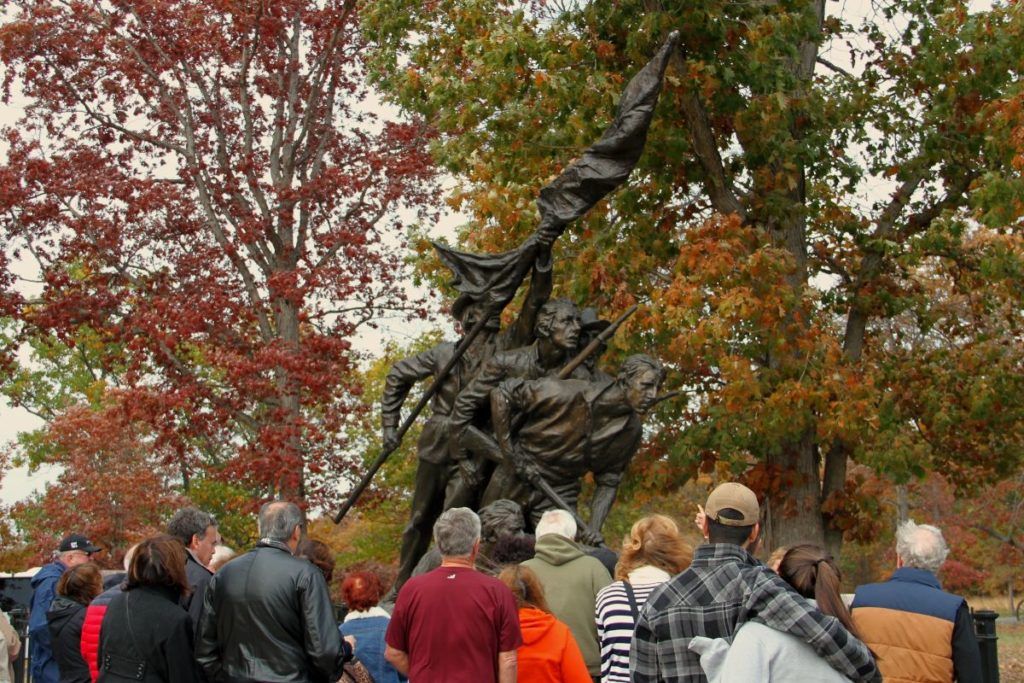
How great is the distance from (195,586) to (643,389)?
3.81 m

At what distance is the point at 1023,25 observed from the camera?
49.6 ft

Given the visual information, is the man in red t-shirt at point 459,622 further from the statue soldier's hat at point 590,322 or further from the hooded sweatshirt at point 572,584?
the statue soldier's hat at point 590,322

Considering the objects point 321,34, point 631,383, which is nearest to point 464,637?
point 631,383

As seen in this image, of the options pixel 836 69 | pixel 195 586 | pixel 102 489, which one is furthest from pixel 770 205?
pixel 102 489

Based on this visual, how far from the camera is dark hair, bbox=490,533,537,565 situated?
21.4ft

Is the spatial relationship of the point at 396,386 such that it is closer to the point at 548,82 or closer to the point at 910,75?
the point at 548,82

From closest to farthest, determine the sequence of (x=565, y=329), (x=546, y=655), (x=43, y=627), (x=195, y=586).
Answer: (x=546, y=655) → (x=195, y=586) → (x=43, y=627) → (x=565, y=329)

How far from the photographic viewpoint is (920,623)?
17.8 ft

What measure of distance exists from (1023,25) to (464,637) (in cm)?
1217

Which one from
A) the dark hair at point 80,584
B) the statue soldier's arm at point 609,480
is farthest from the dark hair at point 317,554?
the statue soldier's arm at point 609,480

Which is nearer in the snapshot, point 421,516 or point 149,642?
point 149,642

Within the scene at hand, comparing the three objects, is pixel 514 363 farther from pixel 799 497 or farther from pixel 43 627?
pixel 799 497

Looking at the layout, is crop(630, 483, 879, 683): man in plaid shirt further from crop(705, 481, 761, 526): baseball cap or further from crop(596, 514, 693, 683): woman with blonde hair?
crop(596, 514, 693, 683): woman with blonde hair

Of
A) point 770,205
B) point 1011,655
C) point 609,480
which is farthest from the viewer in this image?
point 1011,655
